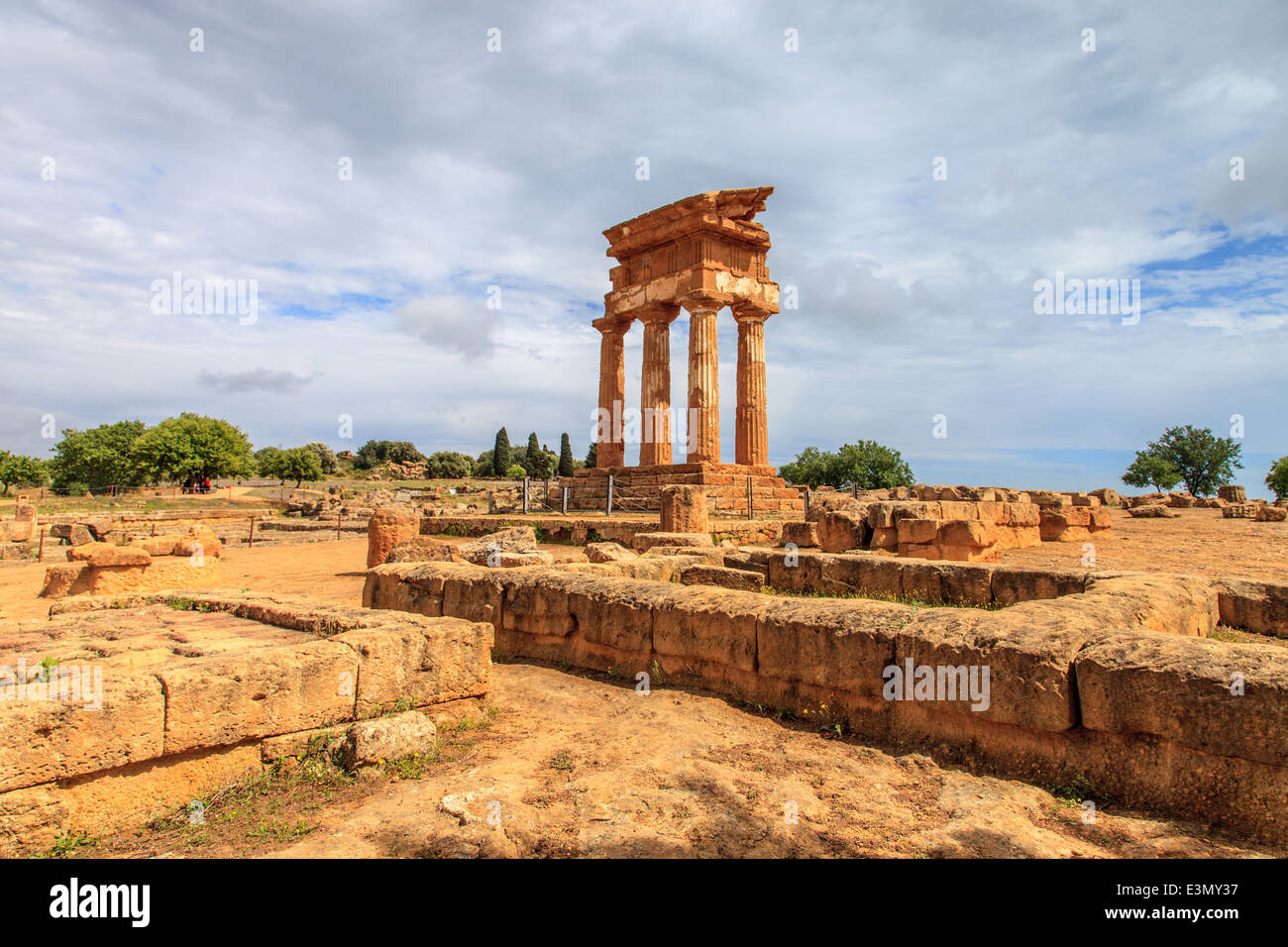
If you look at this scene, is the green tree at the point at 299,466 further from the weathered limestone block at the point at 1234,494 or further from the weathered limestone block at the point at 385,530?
the weathered limestone block at the point at 1234,494

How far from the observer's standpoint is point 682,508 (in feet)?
45.1

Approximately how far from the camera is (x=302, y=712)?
3.77 m

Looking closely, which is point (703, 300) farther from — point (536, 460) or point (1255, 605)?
point (536, 460)

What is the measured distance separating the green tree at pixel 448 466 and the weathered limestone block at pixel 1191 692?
6634cm

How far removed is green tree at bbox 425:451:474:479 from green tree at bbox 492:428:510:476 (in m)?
4.96

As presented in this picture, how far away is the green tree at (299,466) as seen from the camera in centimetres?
6128

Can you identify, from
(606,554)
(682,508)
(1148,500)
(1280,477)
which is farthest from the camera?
(1280,477)

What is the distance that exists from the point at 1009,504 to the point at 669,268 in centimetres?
1322

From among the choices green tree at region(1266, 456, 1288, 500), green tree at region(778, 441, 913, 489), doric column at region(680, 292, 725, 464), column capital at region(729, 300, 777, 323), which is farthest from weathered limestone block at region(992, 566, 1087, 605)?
green tree at region(1266, 456, 1288, 500)

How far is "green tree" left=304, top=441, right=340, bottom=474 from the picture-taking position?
75.1m

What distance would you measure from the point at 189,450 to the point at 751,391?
5011cm

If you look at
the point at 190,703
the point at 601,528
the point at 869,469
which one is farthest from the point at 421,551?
the point at 869,469

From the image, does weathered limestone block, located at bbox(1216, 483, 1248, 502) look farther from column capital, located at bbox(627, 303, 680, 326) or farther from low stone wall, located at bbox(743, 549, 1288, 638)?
low stone wall, located at bbox(743, 549, 1288, 638)

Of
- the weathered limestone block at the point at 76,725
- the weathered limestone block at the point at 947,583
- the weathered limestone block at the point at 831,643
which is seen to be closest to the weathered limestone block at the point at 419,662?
the weathered limestone block at the point at 76,725
